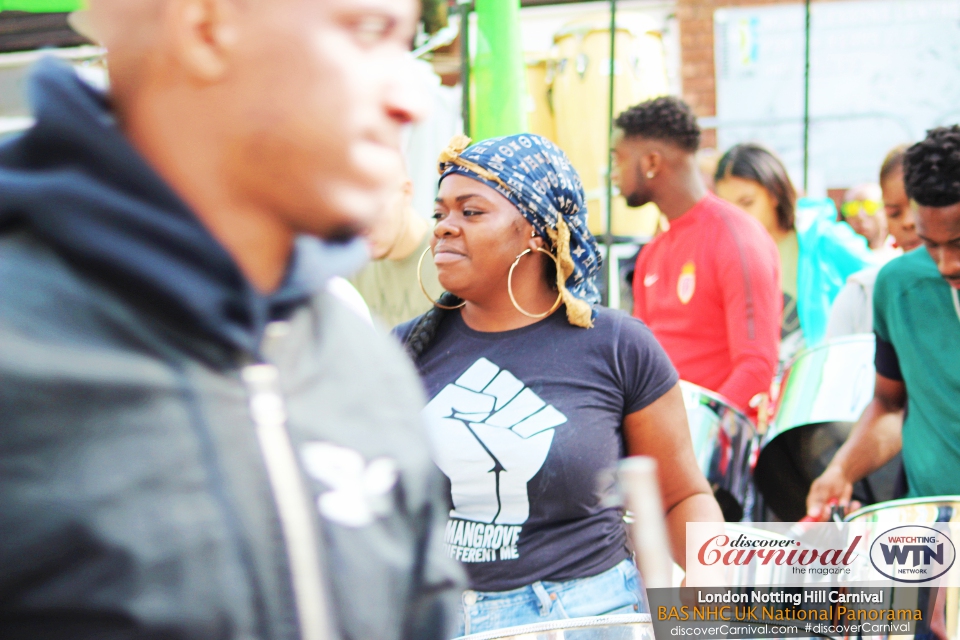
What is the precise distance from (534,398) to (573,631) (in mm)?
430

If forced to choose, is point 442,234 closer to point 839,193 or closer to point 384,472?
point 384,472

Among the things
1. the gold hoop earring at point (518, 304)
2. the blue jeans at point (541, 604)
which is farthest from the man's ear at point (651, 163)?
the blue jeans at point (541, 604)

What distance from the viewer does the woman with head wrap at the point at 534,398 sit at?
59.9 inches

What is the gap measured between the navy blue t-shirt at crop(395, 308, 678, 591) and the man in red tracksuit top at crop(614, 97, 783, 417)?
1052mm

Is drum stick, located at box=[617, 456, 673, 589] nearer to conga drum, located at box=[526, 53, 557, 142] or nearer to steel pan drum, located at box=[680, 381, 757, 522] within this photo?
steel pan drum, located at box=[680, 381, 757, 522]

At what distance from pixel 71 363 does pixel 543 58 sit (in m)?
4.47

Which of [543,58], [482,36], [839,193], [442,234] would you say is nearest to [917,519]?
[442,234]

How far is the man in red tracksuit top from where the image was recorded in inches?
104

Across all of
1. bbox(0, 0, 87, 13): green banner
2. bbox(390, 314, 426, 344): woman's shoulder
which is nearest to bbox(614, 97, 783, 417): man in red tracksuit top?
bbox(390, 314, 426, 344): woman's shoulder

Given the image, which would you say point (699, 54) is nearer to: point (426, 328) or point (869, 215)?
point (869, 215)

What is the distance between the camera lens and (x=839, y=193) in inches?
289

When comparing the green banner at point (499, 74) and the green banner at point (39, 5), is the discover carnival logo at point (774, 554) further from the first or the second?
the green banner at point (39, 5)

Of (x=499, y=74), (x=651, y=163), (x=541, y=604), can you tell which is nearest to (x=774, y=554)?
(x=541, y=604)

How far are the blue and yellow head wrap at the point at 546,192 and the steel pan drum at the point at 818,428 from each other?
108 centimetres
